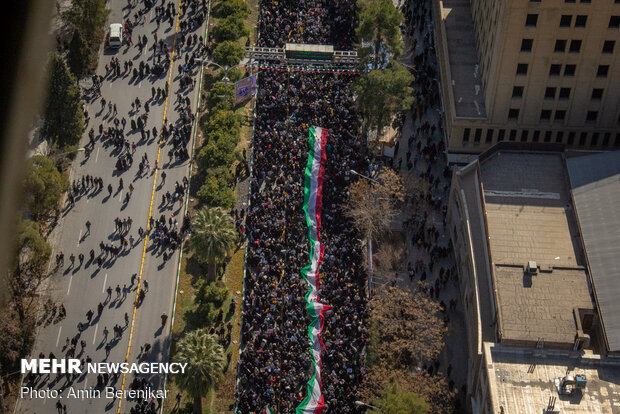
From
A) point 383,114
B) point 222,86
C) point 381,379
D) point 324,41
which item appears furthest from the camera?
point 324,41

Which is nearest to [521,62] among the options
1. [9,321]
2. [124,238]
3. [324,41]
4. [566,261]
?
[566,261]

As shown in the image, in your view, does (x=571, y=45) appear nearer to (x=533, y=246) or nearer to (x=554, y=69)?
(x=554, y=69)

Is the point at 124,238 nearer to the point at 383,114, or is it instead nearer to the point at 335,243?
the point at 335,243

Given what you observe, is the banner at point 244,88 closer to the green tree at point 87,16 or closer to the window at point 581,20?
the green tree at point 87,16

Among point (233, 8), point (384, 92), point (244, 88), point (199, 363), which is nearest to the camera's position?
point (199, 363)

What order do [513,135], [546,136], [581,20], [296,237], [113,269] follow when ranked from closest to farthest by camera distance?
[581,20], [113,269], [296,237], [546,136], [513,135]

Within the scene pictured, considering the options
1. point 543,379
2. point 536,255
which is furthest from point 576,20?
point 543,379
